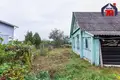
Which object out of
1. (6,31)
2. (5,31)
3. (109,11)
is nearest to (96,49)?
(109,11)

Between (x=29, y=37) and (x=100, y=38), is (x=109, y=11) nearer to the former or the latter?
(x=100, y=38)

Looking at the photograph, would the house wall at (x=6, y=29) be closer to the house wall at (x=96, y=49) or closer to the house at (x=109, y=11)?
the house at (x=109, y=11)

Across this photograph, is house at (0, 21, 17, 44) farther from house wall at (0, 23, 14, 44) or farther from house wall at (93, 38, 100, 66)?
house wall at (93, 38, 100, 66)

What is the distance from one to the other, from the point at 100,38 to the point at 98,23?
3867mm

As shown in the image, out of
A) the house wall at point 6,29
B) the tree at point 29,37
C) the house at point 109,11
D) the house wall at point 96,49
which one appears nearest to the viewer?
the house wall at point 96,49

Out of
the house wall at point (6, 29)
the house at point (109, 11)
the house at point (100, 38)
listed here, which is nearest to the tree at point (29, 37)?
the house wall at point (6, 29)

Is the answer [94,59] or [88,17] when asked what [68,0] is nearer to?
[88,17]

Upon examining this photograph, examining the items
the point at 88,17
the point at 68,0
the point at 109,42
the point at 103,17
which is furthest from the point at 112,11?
the point at 68,0

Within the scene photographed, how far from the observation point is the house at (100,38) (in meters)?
11.8

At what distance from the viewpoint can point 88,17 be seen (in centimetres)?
1675

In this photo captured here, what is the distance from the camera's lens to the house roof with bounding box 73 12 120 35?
13.6 metres

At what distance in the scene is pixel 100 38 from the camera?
11656 millimetres

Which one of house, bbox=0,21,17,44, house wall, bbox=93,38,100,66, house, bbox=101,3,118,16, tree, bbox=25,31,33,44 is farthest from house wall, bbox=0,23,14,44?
house wall, bbox=93,38,100,66

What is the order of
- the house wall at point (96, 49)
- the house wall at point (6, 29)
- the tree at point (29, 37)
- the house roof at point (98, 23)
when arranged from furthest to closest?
the tree at point (29, 37) < the house wall at point (6, 29) < the house roof at point (98, 23) < the house wall at point (96, 49)
